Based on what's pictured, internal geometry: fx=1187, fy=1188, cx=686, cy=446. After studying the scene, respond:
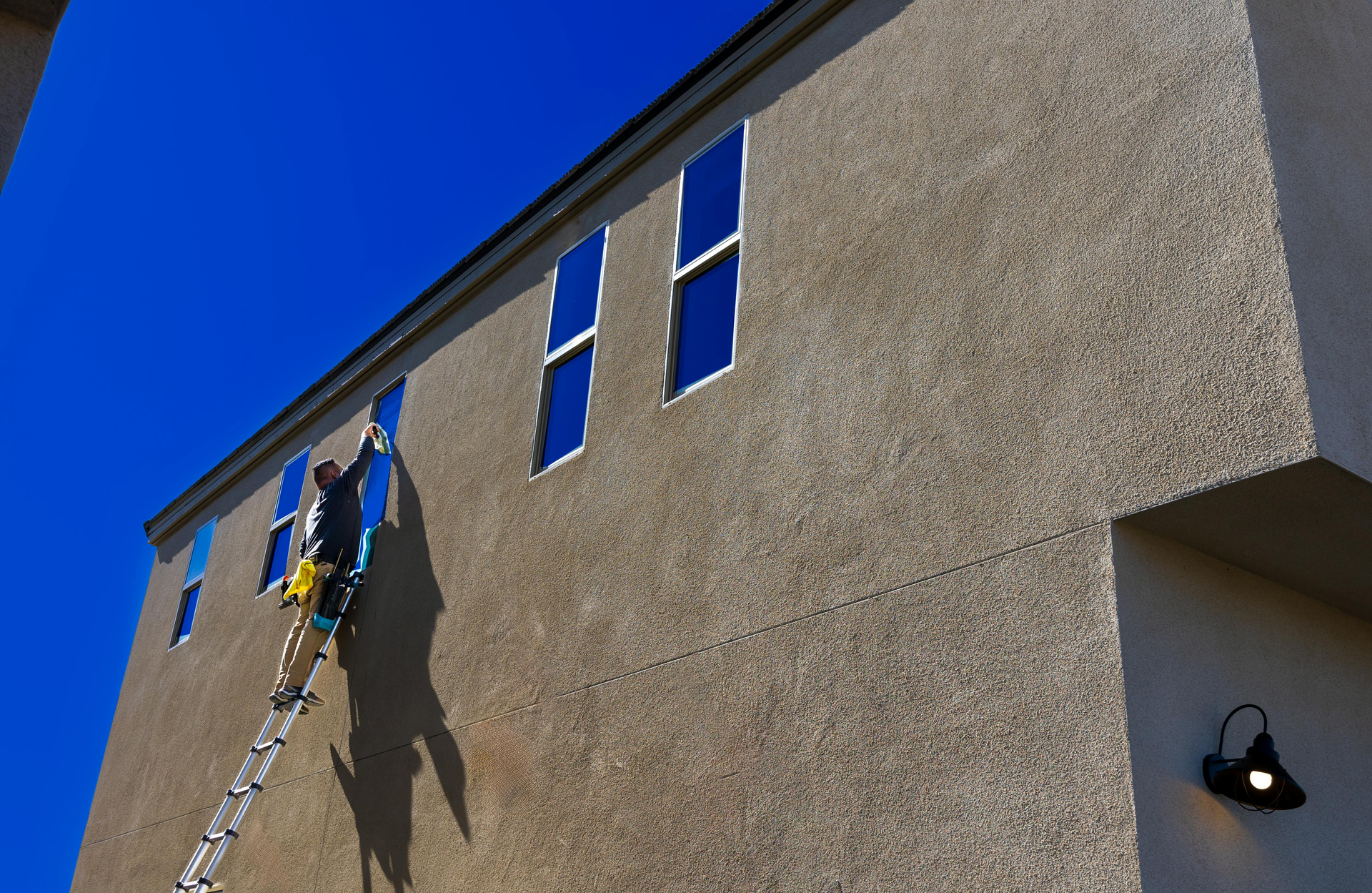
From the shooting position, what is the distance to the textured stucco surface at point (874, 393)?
14.8 ft

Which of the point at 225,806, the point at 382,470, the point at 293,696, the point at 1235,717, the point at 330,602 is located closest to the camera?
the point at 1235,717

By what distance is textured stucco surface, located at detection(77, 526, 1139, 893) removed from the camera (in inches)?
171

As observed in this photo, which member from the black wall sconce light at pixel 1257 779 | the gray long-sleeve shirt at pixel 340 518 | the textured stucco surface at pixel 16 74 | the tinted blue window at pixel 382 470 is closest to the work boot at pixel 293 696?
the gray long-sleeve shirt at pixel 340 518

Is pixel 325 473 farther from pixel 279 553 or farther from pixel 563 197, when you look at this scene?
pixel 563 197

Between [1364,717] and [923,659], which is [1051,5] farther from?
[1364,717]

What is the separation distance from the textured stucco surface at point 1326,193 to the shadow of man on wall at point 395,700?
5430 millimetres

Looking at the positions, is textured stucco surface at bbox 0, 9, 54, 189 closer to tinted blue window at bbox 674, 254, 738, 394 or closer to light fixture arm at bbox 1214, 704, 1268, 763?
tinted blue window at bbox 674, 254, 738, 394

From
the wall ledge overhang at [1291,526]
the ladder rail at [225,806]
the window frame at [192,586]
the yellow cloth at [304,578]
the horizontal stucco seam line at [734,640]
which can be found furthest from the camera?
the window frame at [192,586]

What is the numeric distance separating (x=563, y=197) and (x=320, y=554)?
3.54 metres

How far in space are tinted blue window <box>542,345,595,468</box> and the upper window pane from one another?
6.84m

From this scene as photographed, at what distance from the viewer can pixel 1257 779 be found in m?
4.25

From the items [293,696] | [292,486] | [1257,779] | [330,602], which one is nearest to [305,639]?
[330,602]

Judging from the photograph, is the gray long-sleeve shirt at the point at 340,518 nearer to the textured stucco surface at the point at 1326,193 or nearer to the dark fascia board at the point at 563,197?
the dark fascia board at the point at 563,197

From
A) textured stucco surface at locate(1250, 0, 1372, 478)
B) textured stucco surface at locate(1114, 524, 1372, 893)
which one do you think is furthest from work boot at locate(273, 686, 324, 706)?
textured stucco surface at locate(1250, 0, 1372, 478)
